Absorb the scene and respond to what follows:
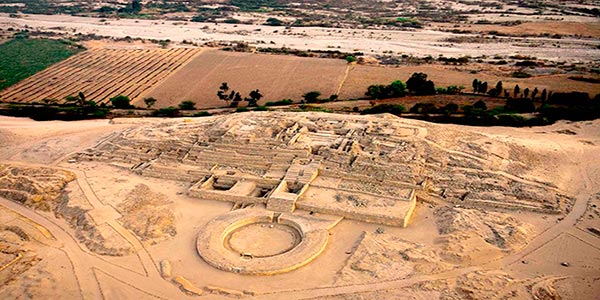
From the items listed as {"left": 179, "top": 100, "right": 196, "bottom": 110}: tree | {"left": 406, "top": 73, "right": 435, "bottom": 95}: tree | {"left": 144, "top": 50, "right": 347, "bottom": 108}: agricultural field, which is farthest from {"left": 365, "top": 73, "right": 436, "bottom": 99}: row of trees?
{"left": 179, "top": 100, "right": 196, "bottom": 110}: tree

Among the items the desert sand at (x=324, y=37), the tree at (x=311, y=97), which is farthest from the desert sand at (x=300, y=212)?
the desert sand at (x=324, y=37)

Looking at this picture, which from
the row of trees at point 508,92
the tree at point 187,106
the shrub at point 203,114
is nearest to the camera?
the shrub at point 203,114

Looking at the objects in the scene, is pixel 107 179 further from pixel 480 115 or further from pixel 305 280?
pixel 480 115

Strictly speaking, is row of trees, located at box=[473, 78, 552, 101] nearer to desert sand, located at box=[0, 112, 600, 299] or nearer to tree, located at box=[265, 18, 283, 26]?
desert sand, located at box=[0, 112, 600, 299]

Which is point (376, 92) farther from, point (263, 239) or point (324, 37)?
point (324, 37)

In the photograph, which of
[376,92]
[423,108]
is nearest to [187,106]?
[376,92]

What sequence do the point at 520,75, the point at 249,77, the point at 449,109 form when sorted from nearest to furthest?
the point at 449,109, the point at 520,75, the point at 249,77

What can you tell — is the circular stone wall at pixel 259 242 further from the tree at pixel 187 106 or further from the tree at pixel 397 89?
the tree at pixel 397 89

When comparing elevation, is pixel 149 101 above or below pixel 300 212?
below
